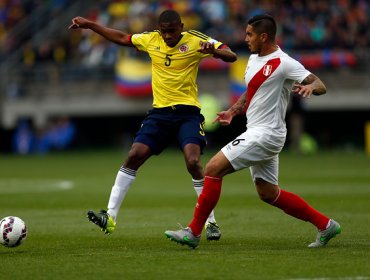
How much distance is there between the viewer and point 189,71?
11.2 m

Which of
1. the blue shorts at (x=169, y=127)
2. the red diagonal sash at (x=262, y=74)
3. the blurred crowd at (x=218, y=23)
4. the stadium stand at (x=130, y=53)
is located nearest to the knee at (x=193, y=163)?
the blue shorts at (x=169, y=127)

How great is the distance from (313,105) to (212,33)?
14.7ft

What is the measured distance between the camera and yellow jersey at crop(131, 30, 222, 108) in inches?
441

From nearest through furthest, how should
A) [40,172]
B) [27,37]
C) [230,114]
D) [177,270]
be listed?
1. [177,270]
2. [230,114]
3. [40,172]
4. [27,37]

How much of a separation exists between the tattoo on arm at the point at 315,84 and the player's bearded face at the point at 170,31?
2.05 m

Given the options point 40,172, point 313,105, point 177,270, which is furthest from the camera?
point 313,105

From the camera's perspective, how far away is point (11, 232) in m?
9.89

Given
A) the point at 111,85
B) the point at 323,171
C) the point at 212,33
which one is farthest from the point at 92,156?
the point at 323,171

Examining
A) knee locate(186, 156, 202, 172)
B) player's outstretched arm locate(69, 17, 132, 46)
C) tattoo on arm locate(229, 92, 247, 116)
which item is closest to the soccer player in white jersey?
tattoo on arm locate(229, 92, 247, 116)

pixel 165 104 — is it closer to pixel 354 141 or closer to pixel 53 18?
pixel 354 141

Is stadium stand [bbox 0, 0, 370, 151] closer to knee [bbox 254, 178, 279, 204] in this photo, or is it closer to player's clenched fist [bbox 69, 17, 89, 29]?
player's clenched fist [bbox 69, 17, 89, 29]

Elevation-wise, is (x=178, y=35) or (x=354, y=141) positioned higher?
(x=178, y=35)

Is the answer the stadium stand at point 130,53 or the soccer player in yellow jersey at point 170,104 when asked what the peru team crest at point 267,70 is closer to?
the soccer player in yellow jersey at point 170,104

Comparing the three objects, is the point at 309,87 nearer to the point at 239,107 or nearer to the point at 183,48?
the point at 239,107
